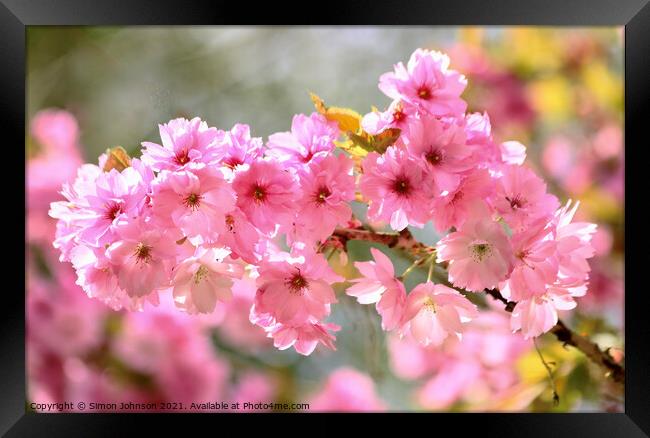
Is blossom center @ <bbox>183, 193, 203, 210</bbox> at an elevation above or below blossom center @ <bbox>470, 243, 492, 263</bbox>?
above

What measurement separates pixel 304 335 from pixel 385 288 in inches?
3.8

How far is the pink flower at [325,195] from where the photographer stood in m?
0.65

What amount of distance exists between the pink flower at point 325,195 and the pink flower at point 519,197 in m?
0.14

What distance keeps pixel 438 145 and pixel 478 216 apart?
8 centimetres

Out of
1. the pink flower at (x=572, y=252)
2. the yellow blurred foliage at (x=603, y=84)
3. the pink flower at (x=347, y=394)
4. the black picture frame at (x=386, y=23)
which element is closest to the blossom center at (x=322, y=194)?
the pink flower at (x=572, y=252)

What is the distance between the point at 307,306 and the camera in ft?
2.26

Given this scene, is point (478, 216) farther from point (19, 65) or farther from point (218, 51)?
point (218, 51)

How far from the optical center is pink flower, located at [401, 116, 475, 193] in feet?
2.11

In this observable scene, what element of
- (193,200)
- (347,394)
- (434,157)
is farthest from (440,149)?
(347,394)

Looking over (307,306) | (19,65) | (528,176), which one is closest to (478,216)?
(528,176)

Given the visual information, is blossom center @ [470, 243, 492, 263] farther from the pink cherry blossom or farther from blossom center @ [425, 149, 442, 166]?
the pink cherry blossom

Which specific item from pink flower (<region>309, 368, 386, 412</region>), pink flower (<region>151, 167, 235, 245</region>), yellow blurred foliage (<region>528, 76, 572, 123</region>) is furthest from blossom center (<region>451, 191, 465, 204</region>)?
yellow blurred foliage (<region>528, 76, 572, 123</region>)

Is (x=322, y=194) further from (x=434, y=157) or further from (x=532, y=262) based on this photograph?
(x=532, y=262)

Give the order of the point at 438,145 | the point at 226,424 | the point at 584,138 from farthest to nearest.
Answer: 1. the point at 584,138
2. the point at 226,424
3. the point at 438,145
